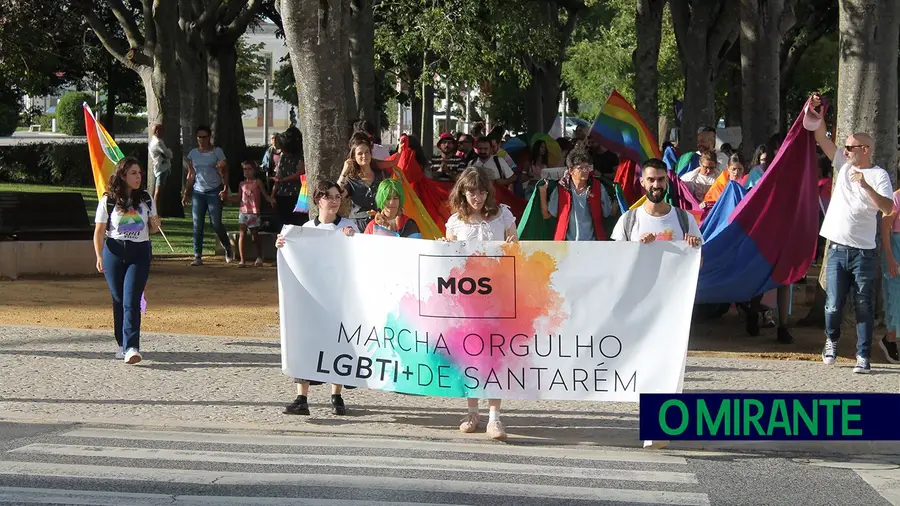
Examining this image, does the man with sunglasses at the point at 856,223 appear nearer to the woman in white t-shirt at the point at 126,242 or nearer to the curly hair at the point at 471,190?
the curly hair at the point at 471,190

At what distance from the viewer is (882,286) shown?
1263cm

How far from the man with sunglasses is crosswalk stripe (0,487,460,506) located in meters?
5.30

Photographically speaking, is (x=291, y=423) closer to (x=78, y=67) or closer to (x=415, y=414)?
(x=415, y=414)

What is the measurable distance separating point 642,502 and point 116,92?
1684 inches

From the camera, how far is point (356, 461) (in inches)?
321

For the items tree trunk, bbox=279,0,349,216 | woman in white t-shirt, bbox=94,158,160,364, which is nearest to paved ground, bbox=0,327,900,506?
woman in white t-shirt, bbox=94,158,160,364

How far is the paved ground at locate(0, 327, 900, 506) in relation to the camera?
7.36 metres

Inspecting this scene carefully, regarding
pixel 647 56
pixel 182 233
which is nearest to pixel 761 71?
pixel 647 56

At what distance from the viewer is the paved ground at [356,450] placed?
7359 mm

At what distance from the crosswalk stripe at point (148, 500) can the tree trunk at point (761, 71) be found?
15723mm

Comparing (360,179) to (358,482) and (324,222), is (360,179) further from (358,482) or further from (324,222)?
(358,482)

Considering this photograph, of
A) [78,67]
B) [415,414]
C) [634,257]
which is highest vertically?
[78,67]

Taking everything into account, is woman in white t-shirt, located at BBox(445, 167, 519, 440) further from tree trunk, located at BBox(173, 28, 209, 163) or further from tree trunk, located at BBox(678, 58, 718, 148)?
tree trunk, located at BBox(173, 28, 209, 163)

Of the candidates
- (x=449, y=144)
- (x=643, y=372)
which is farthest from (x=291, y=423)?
(x=449, y=144)
